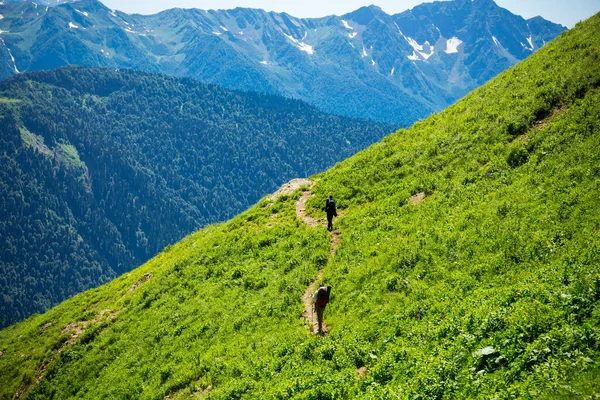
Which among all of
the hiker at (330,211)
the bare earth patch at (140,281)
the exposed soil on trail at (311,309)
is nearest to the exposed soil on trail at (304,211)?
the hiker at (330,211)

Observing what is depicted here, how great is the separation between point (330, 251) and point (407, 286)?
8800mm

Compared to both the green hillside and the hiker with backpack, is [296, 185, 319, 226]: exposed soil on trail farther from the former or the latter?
the hiker with backpack

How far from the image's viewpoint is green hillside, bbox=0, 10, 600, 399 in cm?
1276

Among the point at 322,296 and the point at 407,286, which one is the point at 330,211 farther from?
the point at 407,286

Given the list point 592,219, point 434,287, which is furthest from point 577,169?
point 434,287

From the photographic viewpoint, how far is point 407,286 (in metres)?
19.9

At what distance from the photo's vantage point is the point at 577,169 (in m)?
21.5

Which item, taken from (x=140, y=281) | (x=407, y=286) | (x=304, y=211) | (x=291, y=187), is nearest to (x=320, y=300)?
(x=407, y=286)

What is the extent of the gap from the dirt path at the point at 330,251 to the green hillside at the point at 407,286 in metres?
0.49

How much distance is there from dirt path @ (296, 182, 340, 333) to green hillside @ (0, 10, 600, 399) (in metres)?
0.49

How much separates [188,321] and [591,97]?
1114 inches

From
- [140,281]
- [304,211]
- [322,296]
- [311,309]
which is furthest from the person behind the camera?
[140,281]

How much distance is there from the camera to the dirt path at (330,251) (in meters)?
22.0

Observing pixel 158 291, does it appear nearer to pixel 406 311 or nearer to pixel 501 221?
pixel 406 311
